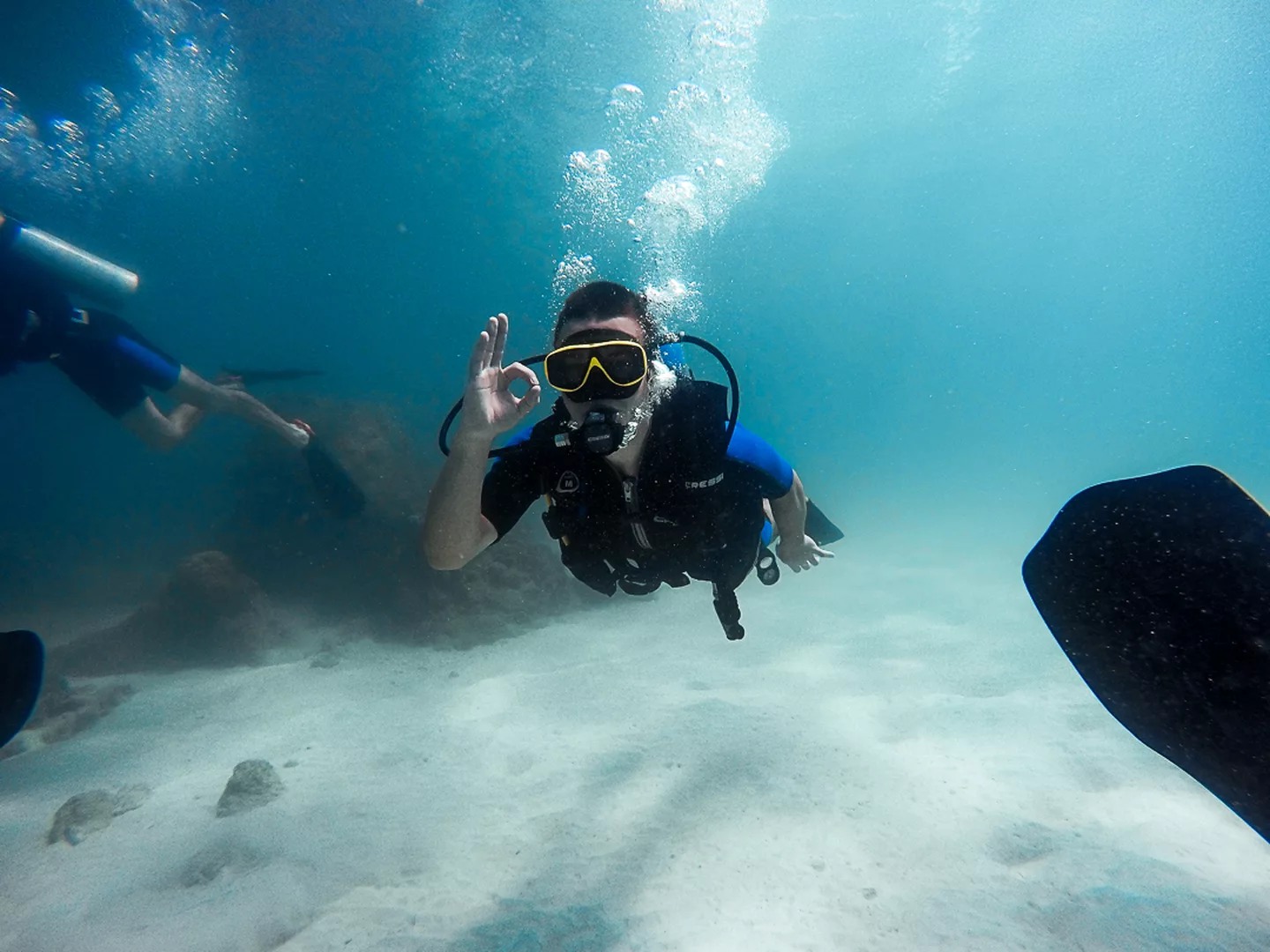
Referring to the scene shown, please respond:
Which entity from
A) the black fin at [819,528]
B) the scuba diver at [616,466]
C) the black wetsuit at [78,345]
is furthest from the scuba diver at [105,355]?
the black fin at [819,528]

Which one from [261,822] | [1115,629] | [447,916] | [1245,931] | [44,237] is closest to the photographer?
[1115,629]

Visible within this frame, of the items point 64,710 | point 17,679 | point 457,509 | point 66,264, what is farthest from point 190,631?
point 457,509

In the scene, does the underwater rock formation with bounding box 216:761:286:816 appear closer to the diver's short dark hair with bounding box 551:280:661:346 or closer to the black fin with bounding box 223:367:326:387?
the diver's short dark hair with bounding box 551:280:661:346

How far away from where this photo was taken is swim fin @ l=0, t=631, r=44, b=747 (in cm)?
357

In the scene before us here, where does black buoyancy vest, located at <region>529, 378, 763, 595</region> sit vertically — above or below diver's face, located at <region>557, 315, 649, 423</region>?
below

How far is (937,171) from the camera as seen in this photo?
39.9m

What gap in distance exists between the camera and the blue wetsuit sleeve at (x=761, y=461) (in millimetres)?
3840

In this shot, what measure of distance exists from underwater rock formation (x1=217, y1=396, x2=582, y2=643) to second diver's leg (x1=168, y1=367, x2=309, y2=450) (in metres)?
2.72

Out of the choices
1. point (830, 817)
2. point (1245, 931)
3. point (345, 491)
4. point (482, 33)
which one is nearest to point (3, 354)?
point (345, 491)

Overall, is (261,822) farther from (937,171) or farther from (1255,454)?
(1255,454)

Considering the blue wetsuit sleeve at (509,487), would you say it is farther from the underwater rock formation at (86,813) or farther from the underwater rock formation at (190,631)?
the underwater rock formation at (190,631)

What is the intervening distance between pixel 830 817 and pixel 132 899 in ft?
19.1

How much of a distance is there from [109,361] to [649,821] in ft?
34.4

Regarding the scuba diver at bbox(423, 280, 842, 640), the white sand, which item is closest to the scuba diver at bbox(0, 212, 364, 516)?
the white sand
